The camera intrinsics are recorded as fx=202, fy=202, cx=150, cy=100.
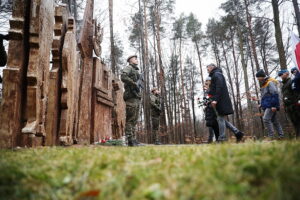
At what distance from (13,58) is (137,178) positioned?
9.65 ft

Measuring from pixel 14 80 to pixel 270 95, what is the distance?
6.32 metres

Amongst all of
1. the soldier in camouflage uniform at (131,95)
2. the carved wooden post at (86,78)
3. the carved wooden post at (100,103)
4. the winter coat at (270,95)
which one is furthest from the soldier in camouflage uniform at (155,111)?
the winter coat at (270,95)

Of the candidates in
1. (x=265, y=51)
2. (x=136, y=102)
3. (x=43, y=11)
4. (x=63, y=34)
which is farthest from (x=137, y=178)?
(x=265, y=51)

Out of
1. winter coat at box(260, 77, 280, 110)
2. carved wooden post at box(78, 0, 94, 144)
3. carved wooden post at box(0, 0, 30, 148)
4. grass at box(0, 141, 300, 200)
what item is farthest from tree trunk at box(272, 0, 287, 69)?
carved wooden post at box(0, 0, 30, 148)

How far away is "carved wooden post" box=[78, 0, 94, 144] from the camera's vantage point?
4.65m

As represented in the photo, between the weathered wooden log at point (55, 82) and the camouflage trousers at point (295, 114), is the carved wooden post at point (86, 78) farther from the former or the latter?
the camouflage trousers at point (295, 114)

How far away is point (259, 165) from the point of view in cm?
119

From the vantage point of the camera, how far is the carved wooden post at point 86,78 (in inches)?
183

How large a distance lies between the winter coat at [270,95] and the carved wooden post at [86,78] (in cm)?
505

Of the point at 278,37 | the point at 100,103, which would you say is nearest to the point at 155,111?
the point at 100,103

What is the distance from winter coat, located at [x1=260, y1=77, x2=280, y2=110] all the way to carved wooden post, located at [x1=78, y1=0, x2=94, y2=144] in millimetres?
5055

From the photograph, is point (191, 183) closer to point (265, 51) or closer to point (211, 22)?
point (265, 51)

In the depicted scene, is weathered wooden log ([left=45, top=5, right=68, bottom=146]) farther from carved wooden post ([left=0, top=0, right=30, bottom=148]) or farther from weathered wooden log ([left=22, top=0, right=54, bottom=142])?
carved wooden post ([left=0, top=0, right=30, bottom=148])

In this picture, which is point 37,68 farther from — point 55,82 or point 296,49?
point 296,49
